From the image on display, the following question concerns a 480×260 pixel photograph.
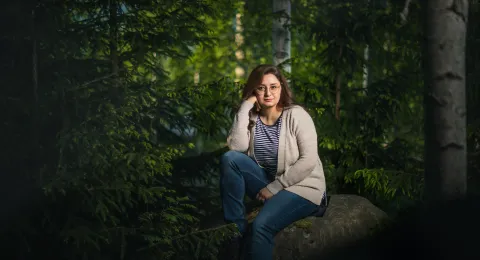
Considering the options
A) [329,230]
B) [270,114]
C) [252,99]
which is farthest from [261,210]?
[252,99]

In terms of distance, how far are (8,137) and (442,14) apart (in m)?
3.61

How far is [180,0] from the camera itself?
22.8ft

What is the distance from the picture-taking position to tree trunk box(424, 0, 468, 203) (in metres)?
3.82

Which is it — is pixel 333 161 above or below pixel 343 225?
above

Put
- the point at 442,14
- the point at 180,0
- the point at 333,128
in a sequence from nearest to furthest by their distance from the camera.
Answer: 1. the point at 442,14
2. the point at 180,0
3. the point at 333,128

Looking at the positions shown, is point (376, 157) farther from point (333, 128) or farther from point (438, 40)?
point (438, 40)

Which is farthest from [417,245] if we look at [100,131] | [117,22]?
[117,22]

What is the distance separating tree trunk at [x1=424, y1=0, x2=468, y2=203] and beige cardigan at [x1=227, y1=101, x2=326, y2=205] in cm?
142

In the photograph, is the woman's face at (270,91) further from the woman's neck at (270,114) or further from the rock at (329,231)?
the rock at (329,231)

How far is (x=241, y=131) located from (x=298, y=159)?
606 millimetres

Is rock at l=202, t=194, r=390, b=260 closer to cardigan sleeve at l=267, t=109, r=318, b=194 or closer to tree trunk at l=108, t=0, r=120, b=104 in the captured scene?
cardigan sleeve at l=267, t=109, r=318, b=194

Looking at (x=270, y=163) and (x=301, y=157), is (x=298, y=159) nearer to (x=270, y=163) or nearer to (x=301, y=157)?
(x=301, y=157)

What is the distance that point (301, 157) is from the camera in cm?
518

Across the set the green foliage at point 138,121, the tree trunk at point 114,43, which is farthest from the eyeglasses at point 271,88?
the tree trunk at point 114,43
